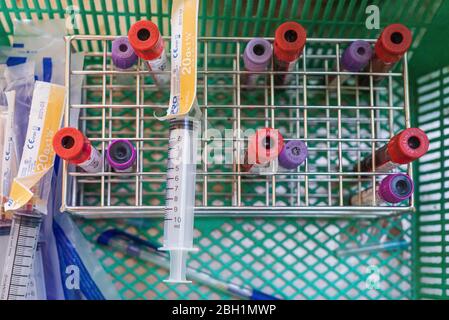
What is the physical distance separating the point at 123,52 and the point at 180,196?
26 cm

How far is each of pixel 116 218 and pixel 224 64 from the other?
14.4 inches

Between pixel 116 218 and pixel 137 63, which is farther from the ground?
pixel 137 63

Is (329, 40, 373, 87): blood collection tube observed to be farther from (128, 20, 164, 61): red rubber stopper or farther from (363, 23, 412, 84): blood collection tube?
(128, 20, 164, 61): red rubber stopper

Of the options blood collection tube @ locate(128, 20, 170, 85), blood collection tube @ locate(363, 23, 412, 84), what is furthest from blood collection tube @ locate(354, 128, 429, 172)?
blood collection tube @ locate(128, 20, 170, 85)

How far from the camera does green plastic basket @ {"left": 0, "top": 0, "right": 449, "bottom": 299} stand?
943 millimetres

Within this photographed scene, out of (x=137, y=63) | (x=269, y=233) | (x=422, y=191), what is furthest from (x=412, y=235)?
(x=137, y=63)

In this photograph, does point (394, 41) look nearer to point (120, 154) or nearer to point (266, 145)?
point (266, 145)

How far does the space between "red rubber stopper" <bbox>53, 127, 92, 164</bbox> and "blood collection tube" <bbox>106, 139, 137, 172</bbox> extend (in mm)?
44

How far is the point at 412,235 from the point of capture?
1.01 metres

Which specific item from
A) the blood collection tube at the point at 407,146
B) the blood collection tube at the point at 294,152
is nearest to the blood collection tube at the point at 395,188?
the blood collection tube at the point at 407,146

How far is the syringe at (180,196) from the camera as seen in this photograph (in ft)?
2.52

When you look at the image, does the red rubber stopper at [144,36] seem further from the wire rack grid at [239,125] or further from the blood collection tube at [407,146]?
the blood collection tube at [407,146]
